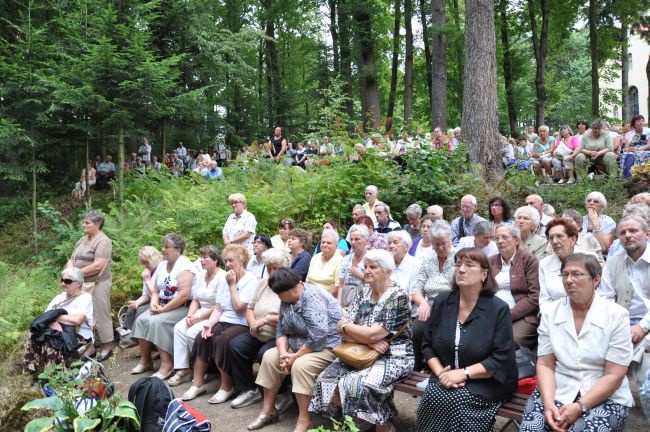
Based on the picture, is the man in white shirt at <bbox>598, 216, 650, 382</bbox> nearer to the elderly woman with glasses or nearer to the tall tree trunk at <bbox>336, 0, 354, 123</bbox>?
the elderly woman with glasses

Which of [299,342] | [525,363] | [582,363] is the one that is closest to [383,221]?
[299,342]

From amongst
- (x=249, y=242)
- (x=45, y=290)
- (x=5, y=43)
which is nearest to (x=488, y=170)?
(x=249, y=242)

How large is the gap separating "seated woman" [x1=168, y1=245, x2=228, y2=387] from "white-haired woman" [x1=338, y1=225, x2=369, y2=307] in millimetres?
1240

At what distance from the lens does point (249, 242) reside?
9102mm

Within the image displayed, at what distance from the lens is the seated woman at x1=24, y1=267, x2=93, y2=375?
6.20 meters

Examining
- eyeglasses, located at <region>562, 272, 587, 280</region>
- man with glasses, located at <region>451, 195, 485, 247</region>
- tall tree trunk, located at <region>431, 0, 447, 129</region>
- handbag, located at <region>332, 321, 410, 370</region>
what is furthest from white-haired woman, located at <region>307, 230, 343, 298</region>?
tall tree trunk, located at <region>431, 0, 447, 129</region>

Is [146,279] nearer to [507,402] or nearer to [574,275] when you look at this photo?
[507,402]

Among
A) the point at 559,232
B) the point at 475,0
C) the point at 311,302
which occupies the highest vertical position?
the point at 475,0

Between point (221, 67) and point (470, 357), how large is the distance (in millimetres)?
15608

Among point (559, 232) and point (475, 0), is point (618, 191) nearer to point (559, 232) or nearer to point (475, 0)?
point (475, 0)

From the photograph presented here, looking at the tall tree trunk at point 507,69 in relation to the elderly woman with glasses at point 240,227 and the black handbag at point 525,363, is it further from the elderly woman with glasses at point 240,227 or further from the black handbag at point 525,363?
the black handbag at point 525,363

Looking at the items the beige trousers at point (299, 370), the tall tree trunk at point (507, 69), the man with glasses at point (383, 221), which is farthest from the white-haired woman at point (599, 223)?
→ the tall tree trunk at point (507, 69)

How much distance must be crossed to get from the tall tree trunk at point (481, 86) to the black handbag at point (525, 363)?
717cm

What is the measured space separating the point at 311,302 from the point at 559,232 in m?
2.14
